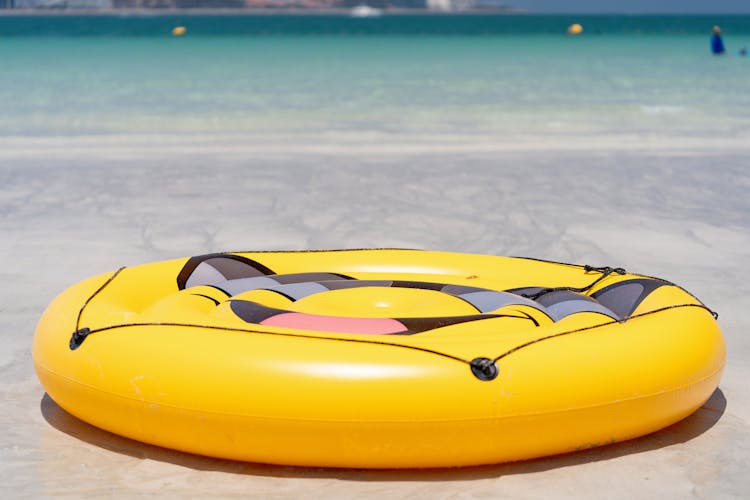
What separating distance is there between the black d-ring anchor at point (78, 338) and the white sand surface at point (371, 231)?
0.30 meters

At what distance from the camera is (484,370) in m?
2.78

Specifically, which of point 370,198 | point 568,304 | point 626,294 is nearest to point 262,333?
point 568,304

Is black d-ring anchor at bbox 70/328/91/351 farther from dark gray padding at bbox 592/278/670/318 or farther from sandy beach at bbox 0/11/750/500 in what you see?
dark gray padding at bbox 592/278/670/318

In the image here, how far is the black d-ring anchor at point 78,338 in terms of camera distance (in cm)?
310

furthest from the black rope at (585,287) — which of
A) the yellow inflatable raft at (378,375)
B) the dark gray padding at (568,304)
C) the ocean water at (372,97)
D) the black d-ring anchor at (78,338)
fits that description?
the ocean water at (372,97)

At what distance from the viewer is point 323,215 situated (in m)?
6.84

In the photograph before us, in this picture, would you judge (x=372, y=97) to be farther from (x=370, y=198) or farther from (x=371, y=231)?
(x=371, y=231)

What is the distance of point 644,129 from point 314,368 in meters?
10.7

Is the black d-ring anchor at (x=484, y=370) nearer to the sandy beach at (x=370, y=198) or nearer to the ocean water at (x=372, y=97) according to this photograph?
the sandy beach at (x=370, y=198)

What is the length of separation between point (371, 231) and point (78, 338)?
338cm

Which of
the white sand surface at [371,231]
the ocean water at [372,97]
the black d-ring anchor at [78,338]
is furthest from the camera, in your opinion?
the ocean water at [372,97]

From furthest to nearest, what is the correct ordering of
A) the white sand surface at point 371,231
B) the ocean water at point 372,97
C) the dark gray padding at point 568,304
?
1. the ocean water at point 372,97
2. the dark gray padding at point 568,304
3. the white sand surface at point 371,231

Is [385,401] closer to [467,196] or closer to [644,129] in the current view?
[467,196]

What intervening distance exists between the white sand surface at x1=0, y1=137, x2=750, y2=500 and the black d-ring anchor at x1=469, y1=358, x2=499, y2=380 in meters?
0.31
